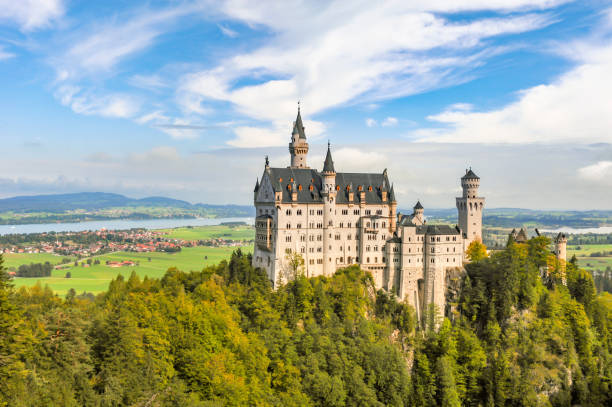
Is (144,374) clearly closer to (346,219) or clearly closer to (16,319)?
(16,319)

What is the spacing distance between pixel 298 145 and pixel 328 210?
48.1 feet

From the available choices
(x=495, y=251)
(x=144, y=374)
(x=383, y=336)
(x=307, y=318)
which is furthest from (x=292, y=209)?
(x=495, y=251)

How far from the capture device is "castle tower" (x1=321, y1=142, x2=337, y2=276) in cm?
7856

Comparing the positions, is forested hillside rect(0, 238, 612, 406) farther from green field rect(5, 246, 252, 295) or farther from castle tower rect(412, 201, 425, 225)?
green field rect(5, 246, 252, 295)

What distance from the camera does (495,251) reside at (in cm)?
8956

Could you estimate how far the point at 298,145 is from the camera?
85375 mm

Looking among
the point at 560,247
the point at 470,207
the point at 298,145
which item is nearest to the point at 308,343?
the point at 298,145

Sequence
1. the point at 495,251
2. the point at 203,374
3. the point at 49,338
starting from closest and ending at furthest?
the point at 49,338 < the point at 203,374 < the point at 495,251

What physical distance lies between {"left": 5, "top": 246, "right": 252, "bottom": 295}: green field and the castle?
7267cm

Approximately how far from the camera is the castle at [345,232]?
76.1 m

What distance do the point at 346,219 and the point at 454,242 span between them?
20.3 m

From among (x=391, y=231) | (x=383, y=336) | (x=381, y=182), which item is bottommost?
(x=383, y=336)

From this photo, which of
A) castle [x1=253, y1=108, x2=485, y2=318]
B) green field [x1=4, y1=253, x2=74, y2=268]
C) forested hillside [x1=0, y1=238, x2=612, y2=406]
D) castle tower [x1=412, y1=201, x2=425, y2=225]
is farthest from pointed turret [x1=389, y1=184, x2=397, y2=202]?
green field [x1=4, y1=253, x2=74, y2=268]

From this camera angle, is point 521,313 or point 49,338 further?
point 521,313
